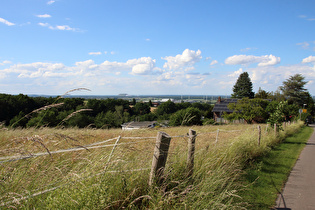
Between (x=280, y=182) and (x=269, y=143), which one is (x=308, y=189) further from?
(x=269, y=143)

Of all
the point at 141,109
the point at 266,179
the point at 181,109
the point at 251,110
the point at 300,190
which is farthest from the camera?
the point at 141,109

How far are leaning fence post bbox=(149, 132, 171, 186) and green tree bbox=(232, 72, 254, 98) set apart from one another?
3030 inches

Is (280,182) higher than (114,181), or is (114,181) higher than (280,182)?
(114,181)

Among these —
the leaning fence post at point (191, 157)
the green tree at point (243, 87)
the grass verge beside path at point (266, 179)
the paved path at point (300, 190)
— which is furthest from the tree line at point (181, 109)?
the leaning fence post at point (191, 157)

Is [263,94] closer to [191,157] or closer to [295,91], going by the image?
[295,91]

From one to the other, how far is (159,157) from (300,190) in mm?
4146

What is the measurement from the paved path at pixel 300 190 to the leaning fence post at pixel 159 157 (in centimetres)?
271

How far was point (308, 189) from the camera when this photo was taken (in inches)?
206

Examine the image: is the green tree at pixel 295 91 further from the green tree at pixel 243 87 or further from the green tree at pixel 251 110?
the green tree at pixel 251 110

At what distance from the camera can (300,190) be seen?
5121mm

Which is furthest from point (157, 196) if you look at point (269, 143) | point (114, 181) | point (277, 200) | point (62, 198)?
point (269, 143)

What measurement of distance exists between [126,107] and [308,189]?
259 feet

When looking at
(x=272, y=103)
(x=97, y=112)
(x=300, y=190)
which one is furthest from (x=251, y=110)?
(x=97, y=112)

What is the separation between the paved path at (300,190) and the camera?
4.28 meters
